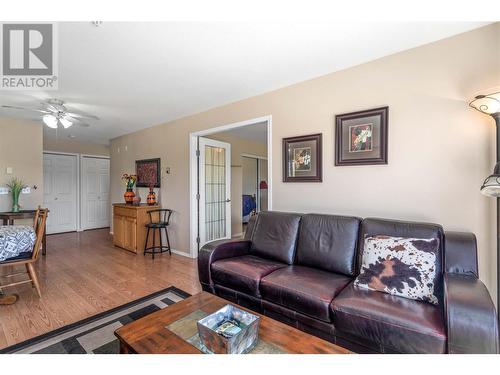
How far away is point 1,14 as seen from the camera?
1580mm

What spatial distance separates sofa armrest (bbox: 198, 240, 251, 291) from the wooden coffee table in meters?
0.88

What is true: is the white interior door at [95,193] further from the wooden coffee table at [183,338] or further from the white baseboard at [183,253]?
the wooden coffee table at [183,338]

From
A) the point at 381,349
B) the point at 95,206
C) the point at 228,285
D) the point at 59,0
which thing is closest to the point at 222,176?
the point at 228,285

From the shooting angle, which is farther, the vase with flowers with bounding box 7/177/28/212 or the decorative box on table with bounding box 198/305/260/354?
the vase with flowers with bounding box 7/177/28/212

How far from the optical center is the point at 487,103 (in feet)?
5.42

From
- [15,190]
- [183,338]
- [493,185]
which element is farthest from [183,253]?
[493,185]

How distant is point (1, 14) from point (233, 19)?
1514 mm

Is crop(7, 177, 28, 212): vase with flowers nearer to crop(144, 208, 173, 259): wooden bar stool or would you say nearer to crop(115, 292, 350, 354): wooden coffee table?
crop(144, 208, 173, 259): wooden bar stool

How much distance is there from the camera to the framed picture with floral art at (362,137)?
223 centimetres

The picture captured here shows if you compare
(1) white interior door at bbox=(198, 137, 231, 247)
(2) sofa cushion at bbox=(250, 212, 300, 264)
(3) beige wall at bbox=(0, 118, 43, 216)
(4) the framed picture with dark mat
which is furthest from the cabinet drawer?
(2) sofa cushion at bbox=(250, 212, 300, 264)

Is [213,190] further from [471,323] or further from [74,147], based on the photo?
[74,147]

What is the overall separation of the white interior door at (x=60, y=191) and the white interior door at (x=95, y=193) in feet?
0.66

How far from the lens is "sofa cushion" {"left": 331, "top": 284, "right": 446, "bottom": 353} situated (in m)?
1.26
